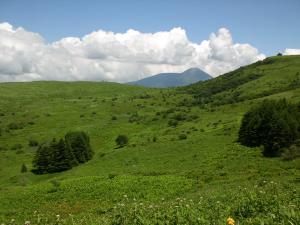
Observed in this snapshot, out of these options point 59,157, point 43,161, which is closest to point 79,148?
point 59,157

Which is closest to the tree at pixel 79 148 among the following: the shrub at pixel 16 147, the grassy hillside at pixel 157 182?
the grassy hillside at pixel 157 182

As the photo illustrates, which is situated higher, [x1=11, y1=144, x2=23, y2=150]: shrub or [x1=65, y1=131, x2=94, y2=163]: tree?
[x1=65, y1=131, x2=94, y2=163]: tree

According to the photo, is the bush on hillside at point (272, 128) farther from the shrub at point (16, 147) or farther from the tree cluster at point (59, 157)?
the shrub at point (16, 147)

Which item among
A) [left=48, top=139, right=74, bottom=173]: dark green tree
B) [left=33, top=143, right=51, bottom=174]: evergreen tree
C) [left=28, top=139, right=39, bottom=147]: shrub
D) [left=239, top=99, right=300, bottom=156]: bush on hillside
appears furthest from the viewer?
[left=28, top=139, right=39, bottom=147]: shrub

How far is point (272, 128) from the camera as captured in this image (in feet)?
184

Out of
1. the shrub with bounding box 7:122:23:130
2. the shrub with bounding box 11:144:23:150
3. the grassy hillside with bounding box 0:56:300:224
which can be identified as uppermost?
the grassy hillside with bounding box 0:56:300:224

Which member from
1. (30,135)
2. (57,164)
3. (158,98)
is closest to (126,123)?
(30,135)

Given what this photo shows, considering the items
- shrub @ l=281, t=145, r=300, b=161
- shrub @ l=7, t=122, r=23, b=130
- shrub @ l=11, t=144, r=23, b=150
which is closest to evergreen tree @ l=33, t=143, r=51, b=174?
shrub @ l=11, t=144, r=23, b=150

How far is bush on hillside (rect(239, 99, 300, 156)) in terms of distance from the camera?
54.4m

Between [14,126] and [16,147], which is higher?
[14,126]

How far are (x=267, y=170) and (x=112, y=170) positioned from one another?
26.2m

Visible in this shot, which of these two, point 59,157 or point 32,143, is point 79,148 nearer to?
point 59,157

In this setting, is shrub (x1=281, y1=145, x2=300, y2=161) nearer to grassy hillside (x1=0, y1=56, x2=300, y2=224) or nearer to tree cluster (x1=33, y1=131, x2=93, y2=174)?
grassy hillside (x1=0, y1=56, x2=300, y2=224)

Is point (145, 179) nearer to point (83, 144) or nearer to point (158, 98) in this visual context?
point (83, 144)
